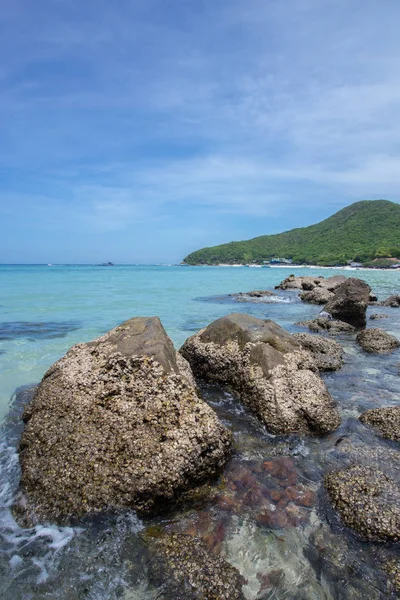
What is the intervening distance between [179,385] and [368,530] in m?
3.00

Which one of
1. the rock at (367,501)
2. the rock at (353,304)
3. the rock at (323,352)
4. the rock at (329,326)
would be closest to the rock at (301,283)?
the rock at (353,304)

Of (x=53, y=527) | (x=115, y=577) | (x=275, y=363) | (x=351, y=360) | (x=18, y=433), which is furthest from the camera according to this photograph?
(x=351, y=360)

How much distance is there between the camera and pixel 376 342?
41.4ft

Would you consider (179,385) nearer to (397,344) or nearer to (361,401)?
(361,401)

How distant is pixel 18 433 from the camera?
6434 mm

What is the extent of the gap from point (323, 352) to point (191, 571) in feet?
27.9

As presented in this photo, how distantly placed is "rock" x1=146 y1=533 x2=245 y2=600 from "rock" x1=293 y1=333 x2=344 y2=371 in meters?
6.89

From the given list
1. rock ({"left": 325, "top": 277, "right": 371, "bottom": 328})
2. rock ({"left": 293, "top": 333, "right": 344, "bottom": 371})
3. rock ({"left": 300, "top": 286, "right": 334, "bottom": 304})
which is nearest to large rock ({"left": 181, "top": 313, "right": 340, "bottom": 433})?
rock ({"left": 293, "top": 333, "right": 344, "bottom": 371})

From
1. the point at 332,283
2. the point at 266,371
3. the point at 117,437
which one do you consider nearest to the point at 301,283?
the point at 332,283

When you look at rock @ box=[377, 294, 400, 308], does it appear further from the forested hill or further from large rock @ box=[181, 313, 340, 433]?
the forested hill

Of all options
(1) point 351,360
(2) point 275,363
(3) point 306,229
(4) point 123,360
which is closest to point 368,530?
(2) point 275,363

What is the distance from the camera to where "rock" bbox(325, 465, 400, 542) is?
4121 millimetres

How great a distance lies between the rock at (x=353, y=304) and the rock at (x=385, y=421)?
1183 centimetres

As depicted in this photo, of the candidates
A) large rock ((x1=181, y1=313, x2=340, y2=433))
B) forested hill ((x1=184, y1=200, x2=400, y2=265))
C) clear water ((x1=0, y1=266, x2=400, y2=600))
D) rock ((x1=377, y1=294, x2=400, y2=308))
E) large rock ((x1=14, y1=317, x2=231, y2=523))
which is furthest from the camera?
forested hill ((x1=184, y1=200, x2=400, y2=265))
